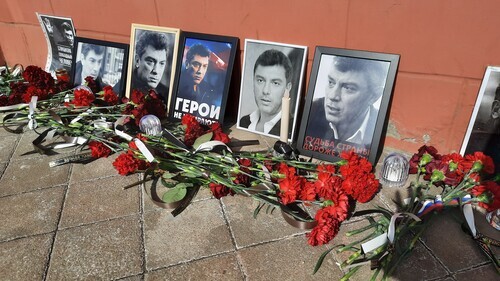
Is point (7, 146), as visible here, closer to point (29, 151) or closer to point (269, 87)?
point (29, 151)

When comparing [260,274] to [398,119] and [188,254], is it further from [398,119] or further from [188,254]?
[398,119]

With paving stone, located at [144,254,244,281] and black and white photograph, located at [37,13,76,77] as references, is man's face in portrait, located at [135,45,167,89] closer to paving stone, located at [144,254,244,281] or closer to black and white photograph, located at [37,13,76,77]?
black and white photograph, located at [37,13,76,77]

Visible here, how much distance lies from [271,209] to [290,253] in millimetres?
294

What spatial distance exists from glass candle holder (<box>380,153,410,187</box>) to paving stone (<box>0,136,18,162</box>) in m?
2.46

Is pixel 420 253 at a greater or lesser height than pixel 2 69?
lesser

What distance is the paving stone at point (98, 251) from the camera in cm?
144

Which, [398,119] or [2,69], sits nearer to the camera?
[398,119]

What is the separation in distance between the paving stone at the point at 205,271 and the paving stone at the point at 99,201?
458 millimetres

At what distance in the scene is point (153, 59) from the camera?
2766mm

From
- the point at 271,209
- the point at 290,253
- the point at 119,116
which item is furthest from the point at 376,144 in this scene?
the point at 119,116

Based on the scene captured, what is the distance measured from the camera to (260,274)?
1.39m

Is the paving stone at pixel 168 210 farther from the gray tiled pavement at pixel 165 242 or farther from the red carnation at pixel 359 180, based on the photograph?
the red carnation at pixel 359 180

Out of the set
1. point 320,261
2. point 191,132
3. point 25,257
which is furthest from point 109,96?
point 320,261

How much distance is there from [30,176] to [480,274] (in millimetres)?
2420
